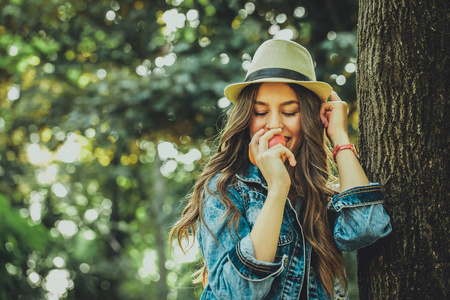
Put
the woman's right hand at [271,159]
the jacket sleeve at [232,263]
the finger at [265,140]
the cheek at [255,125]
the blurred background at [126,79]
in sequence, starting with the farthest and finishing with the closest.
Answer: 1. the blurred background at [126,79]
2. the cheek at [255,125]
3. the finger at [265,140]
4. the woman's right hand at [271,159]
5. the jacket sleeve at [232,263]

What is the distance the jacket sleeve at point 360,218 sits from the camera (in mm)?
1940

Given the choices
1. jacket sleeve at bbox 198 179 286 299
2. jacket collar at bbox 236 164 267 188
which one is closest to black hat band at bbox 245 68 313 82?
jacket collar at bbox 236 164 267 188

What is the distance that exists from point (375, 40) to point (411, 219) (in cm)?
74

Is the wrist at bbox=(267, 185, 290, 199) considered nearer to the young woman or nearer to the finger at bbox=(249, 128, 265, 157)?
the young woman

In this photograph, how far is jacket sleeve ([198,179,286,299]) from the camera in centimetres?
185

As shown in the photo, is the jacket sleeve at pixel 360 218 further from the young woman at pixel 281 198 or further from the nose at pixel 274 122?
the nose at pixel 274 122

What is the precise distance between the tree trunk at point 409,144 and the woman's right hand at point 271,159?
385 mm

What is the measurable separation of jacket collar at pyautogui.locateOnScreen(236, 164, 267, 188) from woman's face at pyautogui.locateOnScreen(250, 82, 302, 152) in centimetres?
18

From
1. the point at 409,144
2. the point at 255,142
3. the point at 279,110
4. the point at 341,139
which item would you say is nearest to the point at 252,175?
the point at 255,142

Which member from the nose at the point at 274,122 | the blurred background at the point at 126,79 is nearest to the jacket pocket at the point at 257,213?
the nose at the point at 274,122

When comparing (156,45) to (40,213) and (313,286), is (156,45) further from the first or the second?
(40,213)

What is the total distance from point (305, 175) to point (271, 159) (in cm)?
39

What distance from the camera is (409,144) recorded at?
6.41 ft

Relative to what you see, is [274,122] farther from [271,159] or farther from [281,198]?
[281,198]
